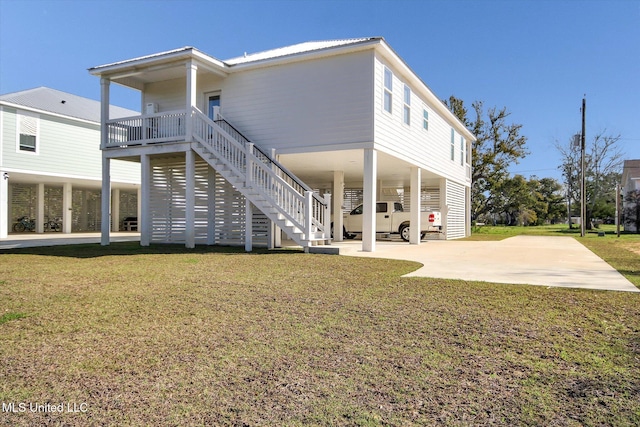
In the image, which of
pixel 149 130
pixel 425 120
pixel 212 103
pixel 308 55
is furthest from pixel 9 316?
pixel 425 120

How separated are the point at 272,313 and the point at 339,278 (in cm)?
261

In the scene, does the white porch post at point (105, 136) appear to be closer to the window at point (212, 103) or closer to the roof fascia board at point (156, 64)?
the roof fascia board at point (156, 64)

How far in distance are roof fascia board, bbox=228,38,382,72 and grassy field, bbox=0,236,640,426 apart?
300 inches

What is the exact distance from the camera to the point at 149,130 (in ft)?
46.4

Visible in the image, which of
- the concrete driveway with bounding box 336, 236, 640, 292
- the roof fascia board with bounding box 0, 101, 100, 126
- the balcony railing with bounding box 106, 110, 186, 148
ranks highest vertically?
the roof fascia board with bounding box 0, 101, 100, 126

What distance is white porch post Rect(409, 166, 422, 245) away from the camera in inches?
628

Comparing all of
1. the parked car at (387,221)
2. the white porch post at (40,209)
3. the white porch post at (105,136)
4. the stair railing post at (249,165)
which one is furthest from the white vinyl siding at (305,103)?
the white porch post at (40,209)

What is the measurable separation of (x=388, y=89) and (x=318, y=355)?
35.8 feet

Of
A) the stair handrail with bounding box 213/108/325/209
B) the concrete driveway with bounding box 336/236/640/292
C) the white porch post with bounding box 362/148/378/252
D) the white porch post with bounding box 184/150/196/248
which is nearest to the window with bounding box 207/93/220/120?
the stair handrail with bounding box 213/108/325/209

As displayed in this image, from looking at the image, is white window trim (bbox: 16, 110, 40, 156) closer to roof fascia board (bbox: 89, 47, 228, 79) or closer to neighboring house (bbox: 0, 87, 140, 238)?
neighboring house (bbox: 0, 87, 140, 238)

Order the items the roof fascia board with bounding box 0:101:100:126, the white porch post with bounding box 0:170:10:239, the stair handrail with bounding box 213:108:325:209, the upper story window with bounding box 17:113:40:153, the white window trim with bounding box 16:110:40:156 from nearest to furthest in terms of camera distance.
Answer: the stair handrail with bounding box 213:108:325:209 < the white porch post with bounding box 0:170:10:239 < the roof fascia board with bounding box 0:101:100:126 < the white window trim with bounding box 16:110:40:156 < the upper story window with bounding box 17:113:40:153

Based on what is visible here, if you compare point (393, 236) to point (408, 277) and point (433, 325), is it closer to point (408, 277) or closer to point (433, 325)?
point (408, 277)

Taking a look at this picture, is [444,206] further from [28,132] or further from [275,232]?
[28,132]

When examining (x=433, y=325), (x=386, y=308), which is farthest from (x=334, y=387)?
(x=386, y=308)
